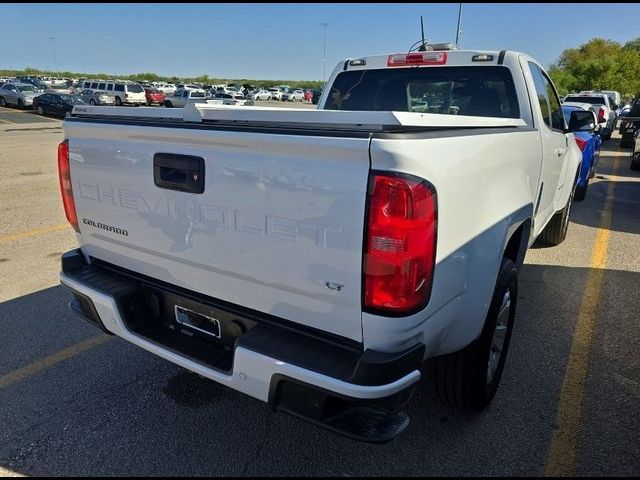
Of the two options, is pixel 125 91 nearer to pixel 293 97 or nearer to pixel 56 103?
pixel 56 103

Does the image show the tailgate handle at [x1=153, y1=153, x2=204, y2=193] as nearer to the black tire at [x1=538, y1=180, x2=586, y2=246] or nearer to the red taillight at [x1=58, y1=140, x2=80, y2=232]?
the red taillight at [x1=58, y1=140, x2=80, y2=232]

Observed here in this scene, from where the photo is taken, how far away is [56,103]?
28.0m

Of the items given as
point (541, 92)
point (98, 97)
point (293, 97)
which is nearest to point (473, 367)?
point (541, 92)

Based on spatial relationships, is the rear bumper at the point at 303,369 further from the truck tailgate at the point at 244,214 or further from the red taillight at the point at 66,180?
the red taillight at the point at 66,180

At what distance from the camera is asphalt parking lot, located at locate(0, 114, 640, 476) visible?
2385mm

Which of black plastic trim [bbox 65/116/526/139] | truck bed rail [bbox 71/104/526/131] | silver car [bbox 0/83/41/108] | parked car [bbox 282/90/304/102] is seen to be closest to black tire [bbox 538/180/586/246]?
truck bed rail [bbox 71/104/526/131]

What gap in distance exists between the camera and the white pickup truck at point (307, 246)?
1.76 m

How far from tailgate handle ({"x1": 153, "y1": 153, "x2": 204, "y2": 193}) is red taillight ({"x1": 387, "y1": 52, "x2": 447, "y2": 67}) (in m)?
2.55

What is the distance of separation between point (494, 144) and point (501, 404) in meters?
1.57

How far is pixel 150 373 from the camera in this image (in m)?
3.13

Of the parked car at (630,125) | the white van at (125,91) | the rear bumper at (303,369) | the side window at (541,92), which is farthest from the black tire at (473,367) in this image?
the white van at (125,91)

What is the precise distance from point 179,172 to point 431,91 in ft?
8.16

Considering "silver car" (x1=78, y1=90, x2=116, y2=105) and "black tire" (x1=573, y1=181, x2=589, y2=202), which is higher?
"silver car" (x1=78, y1=90, x2=116, y2=105)

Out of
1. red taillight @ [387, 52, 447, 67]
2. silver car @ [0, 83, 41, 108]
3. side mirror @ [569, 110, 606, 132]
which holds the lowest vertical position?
silver car @ [0, 83, 41, 108]
